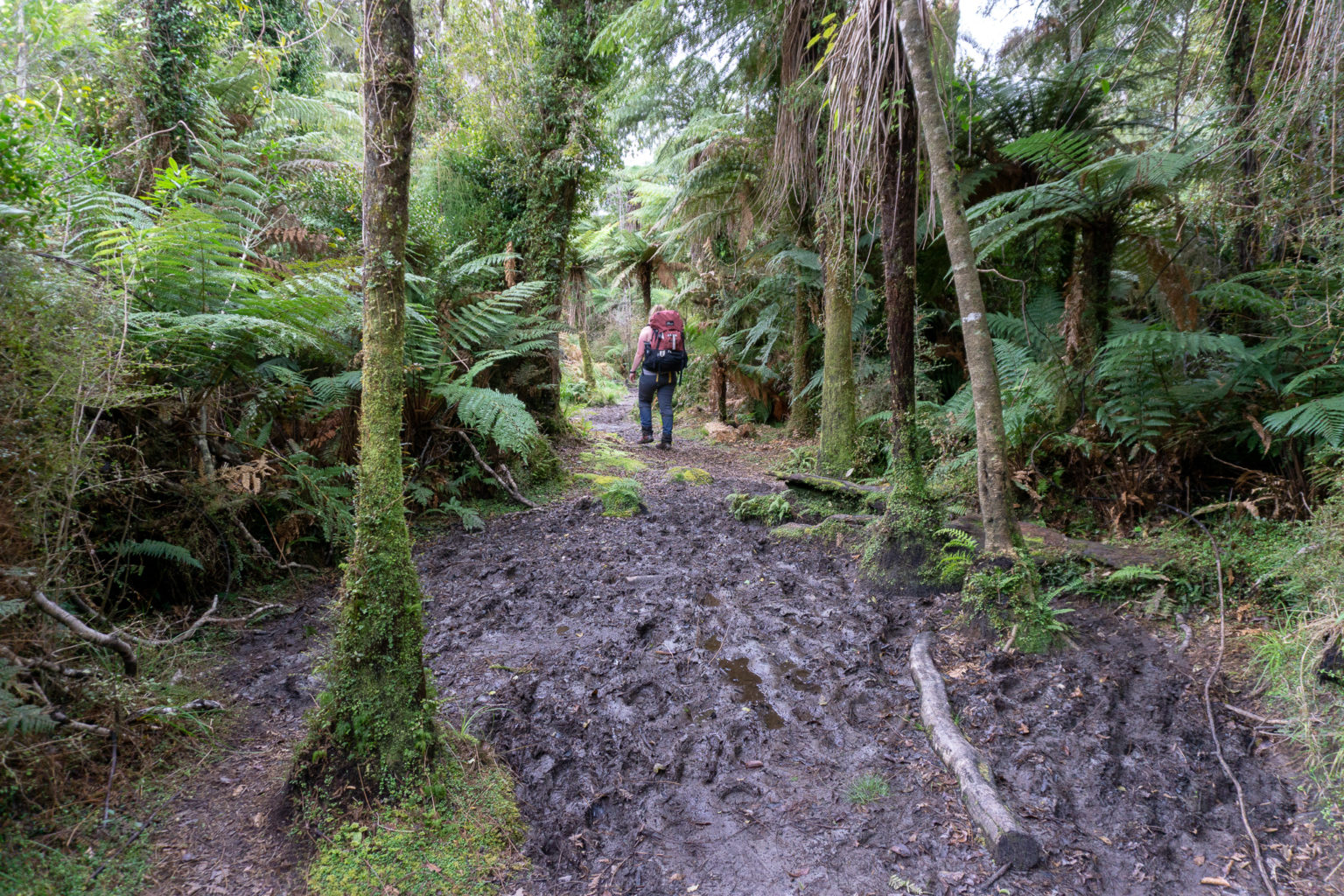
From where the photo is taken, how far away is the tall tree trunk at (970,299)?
3.32 m

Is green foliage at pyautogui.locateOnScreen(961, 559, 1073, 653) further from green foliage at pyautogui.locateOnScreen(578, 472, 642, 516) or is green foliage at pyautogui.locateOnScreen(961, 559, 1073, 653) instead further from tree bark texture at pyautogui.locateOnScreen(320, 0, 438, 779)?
green foliage at pyautogui.locateOnScreen(578, 472, 642, 516)

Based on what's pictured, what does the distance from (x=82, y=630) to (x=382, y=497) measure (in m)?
1.11

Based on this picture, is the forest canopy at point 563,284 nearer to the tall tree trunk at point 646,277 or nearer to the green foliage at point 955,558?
the green foliage at point 955,558

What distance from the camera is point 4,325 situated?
200 centimetres

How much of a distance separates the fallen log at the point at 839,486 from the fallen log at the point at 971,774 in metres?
2.14

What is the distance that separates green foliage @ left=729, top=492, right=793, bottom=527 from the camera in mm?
5500

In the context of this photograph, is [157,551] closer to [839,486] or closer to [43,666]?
[43,666]

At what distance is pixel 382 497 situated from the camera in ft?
6.91

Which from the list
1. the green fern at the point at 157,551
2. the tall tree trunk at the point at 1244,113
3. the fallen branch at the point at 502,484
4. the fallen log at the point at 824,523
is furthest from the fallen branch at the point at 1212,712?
the fallen branch at the point at 502,484

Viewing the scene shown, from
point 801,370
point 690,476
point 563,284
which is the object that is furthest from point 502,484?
point 801,370

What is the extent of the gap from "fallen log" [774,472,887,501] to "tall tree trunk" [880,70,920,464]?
1.30 meters

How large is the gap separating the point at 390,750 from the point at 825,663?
2239 millimetres

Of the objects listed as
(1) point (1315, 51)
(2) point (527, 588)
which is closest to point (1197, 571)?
(1) point (1315, 51)

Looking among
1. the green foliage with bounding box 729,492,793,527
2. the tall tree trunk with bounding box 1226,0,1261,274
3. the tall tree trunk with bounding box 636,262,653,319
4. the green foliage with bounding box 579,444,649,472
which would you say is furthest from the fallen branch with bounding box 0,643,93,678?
the tall tree trunk with bounding box 636,262,653,319
